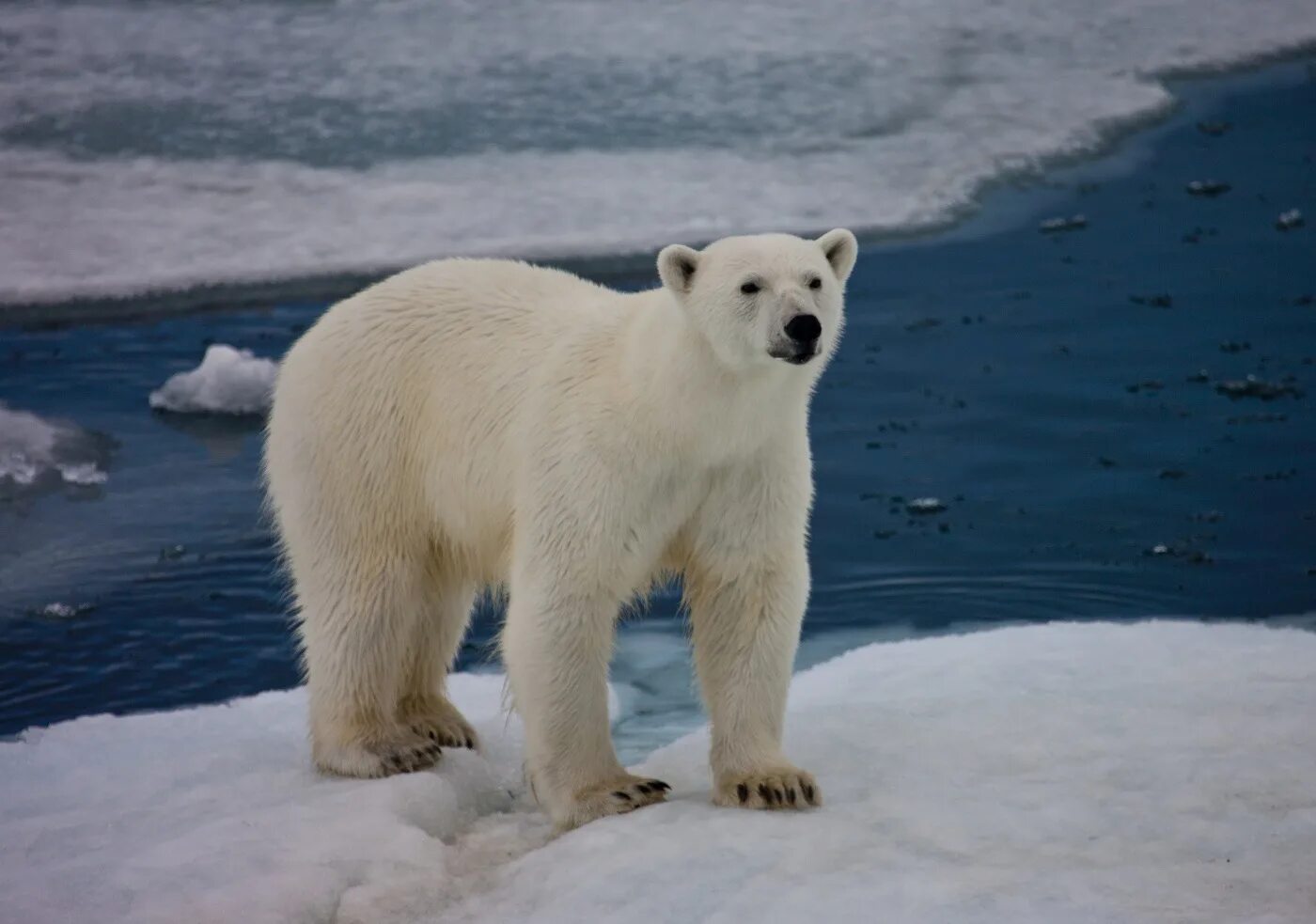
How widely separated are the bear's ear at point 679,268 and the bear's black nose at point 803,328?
0.98 ft

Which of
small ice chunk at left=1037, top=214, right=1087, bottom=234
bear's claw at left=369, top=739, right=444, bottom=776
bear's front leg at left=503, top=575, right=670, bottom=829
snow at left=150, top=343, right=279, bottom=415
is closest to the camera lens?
bear's front leg at left=503, top=575, right=670, bottom=829

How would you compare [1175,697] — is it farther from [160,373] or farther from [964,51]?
[964,51]

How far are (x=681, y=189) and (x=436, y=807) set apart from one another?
5841mm

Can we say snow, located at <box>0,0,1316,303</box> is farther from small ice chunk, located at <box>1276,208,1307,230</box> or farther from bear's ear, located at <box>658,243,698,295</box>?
bear's ear, located at <box>658,243,698,295</box>

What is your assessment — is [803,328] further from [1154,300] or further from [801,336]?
[1154,300]

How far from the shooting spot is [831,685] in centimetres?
439

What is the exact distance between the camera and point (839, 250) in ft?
11.0

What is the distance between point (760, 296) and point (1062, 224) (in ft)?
19.9

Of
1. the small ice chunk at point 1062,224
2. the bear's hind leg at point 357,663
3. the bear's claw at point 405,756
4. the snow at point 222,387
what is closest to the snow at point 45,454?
the snow at point 222,387

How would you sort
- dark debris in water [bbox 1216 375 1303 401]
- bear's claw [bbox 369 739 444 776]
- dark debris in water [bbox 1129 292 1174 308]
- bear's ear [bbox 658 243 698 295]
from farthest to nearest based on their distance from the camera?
dark debris in water [bbox 1129 292 1174 308]
dark debris in water [bbox 1216 375 1303 401]
bear's claw [bbox 369 739 444 776]
bear's ear [bbox 658 243 698 295]

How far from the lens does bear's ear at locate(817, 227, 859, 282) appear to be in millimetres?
3316

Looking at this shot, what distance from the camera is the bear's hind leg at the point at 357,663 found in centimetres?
373

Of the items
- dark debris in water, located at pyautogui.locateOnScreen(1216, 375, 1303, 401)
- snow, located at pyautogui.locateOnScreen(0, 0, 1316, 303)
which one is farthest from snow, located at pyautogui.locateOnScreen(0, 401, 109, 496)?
dark debris in water, located at pyautogui.locateOnScreen(1216, 375, 1303, 401)

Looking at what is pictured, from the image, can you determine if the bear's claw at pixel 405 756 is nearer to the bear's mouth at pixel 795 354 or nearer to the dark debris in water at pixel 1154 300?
the bear's mouth at pixel 795 354
